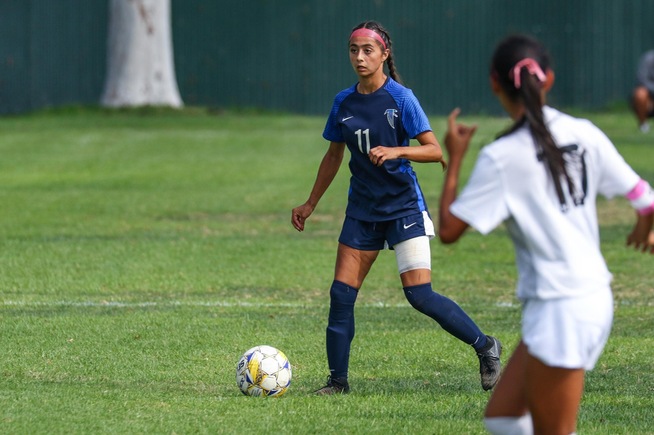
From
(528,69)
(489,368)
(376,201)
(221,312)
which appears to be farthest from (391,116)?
(221,312)

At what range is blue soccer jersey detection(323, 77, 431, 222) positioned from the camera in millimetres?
6688

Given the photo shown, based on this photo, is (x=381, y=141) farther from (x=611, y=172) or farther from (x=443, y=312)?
(x=611, y=172)

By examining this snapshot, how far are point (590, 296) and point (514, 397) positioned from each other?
0.45m

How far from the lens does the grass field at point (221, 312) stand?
6.32 meters

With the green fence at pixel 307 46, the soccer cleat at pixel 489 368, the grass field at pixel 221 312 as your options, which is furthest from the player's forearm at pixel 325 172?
the green fence at pixel 307 46

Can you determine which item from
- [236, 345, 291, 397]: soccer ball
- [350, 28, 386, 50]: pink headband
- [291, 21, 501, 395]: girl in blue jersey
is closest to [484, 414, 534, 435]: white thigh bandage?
[291, 21, 501, 395]: girl in blue jersey

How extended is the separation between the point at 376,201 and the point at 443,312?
2.27ft

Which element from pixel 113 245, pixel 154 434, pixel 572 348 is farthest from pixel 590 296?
pixel 113 245

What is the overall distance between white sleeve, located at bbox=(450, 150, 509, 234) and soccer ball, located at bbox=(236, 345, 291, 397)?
8.67 feet

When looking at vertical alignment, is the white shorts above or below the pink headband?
below

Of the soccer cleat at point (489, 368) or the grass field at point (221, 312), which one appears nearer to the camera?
the grass field at point (221, 312)

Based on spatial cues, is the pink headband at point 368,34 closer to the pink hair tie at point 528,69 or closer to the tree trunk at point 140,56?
the pink hair tie at point 528,69

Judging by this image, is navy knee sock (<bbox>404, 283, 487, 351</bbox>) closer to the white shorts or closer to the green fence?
the white shorts

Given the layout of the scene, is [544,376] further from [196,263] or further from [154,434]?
[196,263]
